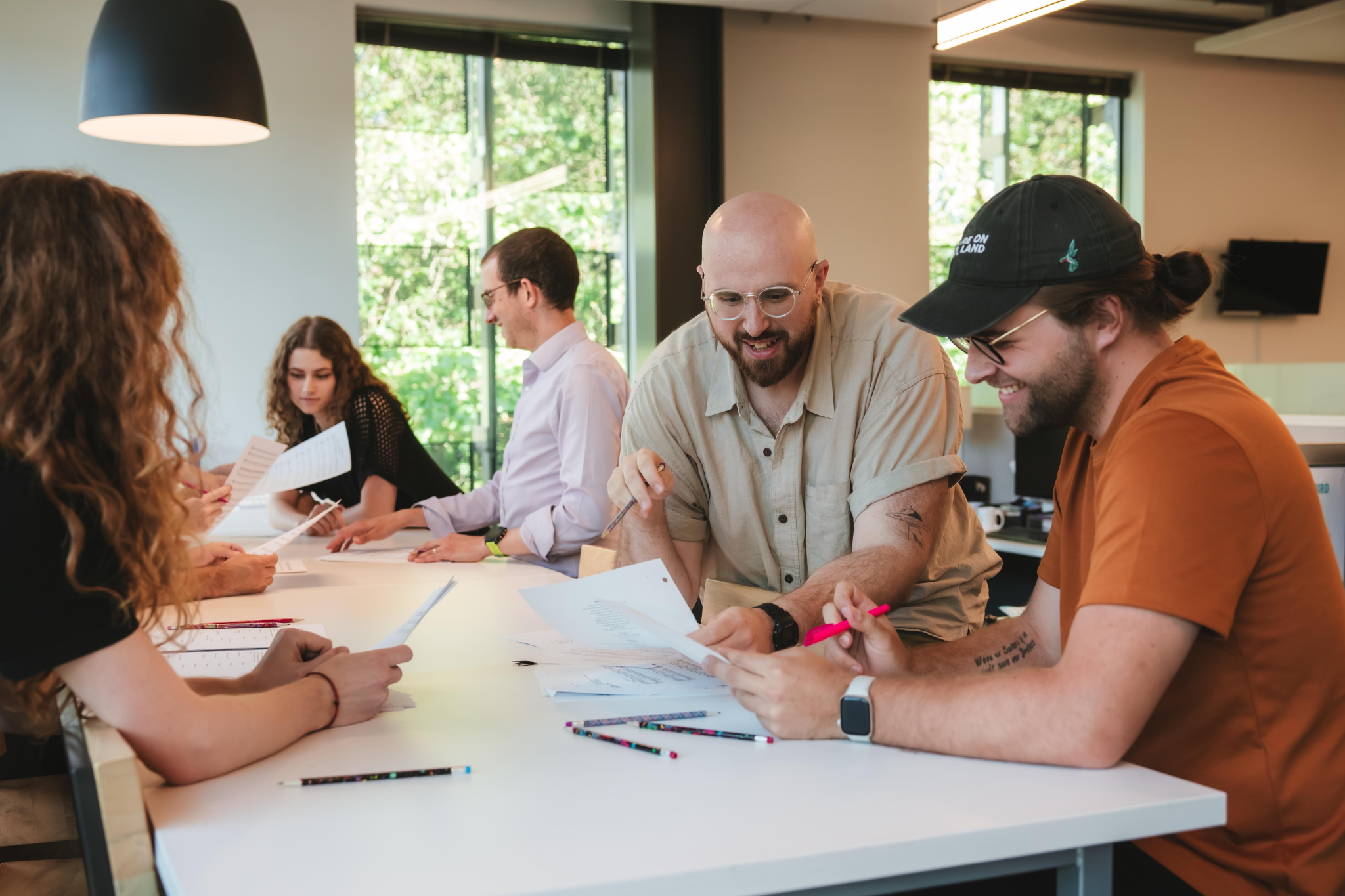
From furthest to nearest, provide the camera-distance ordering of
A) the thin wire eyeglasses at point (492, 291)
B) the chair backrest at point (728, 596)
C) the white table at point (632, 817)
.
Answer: the thin wire eyeglasses at point (492, 291) < the chair backrest at point (728, 596) < the white table at point (632, 817)

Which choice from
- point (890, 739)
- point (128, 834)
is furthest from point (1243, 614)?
point (128, 834)

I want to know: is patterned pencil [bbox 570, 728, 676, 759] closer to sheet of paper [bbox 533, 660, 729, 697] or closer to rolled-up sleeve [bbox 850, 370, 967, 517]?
sheet of paper [bbox 533, 660, 729, 697]

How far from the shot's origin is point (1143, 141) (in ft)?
23.4

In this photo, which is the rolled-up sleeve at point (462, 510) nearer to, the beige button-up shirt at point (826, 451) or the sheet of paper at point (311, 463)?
the sheet of paper at point (311, 463)

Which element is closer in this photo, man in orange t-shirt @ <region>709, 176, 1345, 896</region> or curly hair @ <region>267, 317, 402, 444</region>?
man in orange t-shirt @ <region>709, 176, 1345, 896</region>

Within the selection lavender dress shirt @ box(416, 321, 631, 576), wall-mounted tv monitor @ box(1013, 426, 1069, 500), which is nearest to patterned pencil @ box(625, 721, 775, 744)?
lavender dress shirt @ box(416, 321, 631, 576)

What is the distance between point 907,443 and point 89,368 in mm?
1383

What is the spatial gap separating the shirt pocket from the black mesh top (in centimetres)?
202

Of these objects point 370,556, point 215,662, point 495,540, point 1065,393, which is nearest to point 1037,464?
point 495,540

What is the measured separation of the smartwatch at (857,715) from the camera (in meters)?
1.19

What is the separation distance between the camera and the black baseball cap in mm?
1283

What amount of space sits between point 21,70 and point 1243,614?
18.5 ft

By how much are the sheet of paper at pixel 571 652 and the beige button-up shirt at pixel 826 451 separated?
1.70 ft

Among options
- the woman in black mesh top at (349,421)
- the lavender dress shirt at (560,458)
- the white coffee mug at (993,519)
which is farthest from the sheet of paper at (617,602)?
the white coffee mug at (993,519)
